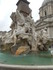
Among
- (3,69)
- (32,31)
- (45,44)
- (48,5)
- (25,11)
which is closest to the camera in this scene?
(3,69)

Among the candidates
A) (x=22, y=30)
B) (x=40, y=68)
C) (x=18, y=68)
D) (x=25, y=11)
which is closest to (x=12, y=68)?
(x=18, y=68)

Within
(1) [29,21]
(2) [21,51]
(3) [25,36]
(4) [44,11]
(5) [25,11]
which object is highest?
(4) [44,11]

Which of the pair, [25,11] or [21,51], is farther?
[25,11]

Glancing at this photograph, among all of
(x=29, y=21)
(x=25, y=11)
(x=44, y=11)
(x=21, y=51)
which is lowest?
(x=21, y=51)

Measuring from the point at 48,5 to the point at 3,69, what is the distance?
1807 inches

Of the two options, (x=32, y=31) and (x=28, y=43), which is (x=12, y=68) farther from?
(x=32, y=31)

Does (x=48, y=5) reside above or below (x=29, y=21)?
above

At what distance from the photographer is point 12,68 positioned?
4.28m

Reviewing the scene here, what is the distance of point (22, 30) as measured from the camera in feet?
34.4

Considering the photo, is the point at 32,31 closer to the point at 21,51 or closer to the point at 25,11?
the point at 21,51

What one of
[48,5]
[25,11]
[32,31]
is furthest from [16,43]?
[48,5]

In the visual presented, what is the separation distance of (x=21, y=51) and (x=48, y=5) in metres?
41.3

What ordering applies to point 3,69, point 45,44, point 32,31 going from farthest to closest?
point 45,44 < point 32,31 < point 3,69

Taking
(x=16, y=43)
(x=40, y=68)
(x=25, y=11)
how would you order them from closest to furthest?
(x=40, y=68), (x=16, y=43), (x=25, y=11)
